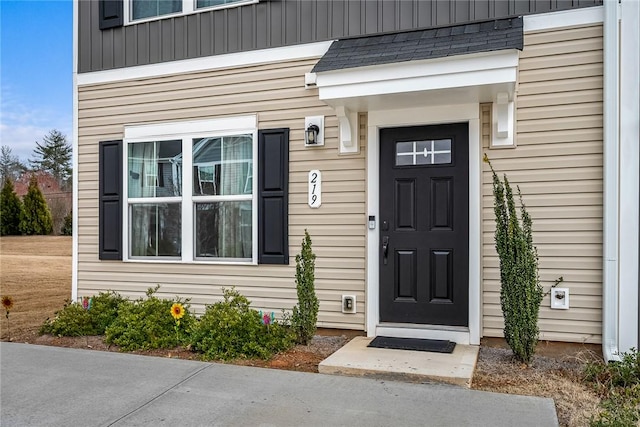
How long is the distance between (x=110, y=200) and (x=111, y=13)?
7.19 feet

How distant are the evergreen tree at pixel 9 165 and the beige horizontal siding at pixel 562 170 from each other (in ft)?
74.2

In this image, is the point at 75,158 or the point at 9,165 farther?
the point at 9,165

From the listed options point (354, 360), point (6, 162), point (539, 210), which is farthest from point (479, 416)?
point (6, 162)

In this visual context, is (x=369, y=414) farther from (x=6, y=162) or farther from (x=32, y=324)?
(x=6, y=162)

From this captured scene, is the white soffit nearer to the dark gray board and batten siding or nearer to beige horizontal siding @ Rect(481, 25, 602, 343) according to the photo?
beige horizontal siding @ Rect(481, 25, 602, 343)

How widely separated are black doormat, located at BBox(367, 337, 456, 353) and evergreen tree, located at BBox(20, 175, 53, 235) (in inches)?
743

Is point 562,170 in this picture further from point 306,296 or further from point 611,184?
point 306,296

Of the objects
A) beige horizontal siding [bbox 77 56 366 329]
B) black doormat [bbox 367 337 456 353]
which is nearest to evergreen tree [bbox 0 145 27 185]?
beige horizontal siding [bbox 77 56 366 329]

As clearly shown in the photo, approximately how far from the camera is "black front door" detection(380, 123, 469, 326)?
446 cm

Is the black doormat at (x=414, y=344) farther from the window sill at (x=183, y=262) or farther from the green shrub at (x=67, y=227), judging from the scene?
the green shrub at (x=67, y=227)

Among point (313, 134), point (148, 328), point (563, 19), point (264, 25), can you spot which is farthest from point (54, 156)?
point (563, 19)

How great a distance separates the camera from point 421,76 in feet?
13.3

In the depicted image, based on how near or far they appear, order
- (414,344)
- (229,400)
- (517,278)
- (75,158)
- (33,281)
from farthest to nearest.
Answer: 1. (33,281)
2. (75,158)
3. (414,344)
4. (517,278)
5. (229,400)

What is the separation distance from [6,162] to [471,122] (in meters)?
23.4
